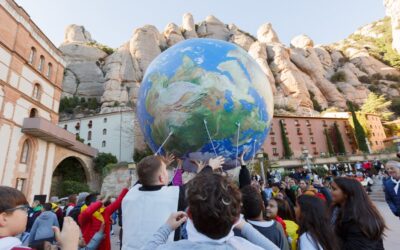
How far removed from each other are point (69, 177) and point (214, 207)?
91.1 ft

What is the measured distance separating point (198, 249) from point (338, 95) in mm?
57131

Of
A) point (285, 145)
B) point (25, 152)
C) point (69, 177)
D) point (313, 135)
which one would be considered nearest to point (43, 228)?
point (25, 152)

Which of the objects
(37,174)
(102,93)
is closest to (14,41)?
(37,174)

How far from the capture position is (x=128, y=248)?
1906 millimetres

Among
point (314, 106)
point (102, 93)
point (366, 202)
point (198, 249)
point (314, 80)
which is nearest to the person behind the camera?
point (198, 249)

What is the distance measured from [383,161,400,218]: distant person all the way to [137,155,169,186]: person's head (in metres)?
4.50

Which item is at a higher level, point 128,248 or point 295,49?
point 295,49

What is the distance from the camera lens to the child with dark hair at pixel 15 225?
4.16 ft

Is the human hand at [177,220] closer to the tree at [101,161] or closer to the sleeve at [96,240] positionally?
the sleeve at [96,240]

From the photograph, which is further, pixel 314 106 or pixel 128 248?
pixel 314 106

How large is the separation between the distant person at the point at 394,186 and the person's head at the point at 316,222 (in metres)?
3.17

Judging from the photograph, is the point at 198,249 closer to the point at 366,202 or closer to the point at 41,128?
the point at 366,202

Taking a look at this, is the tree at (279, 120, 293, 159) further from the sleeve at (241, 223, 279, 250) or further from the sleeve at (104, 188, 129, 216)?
the sleeve at (241, 223, 279, 250)

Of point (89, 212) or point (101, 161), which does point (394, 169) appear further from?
point (101, 161)
